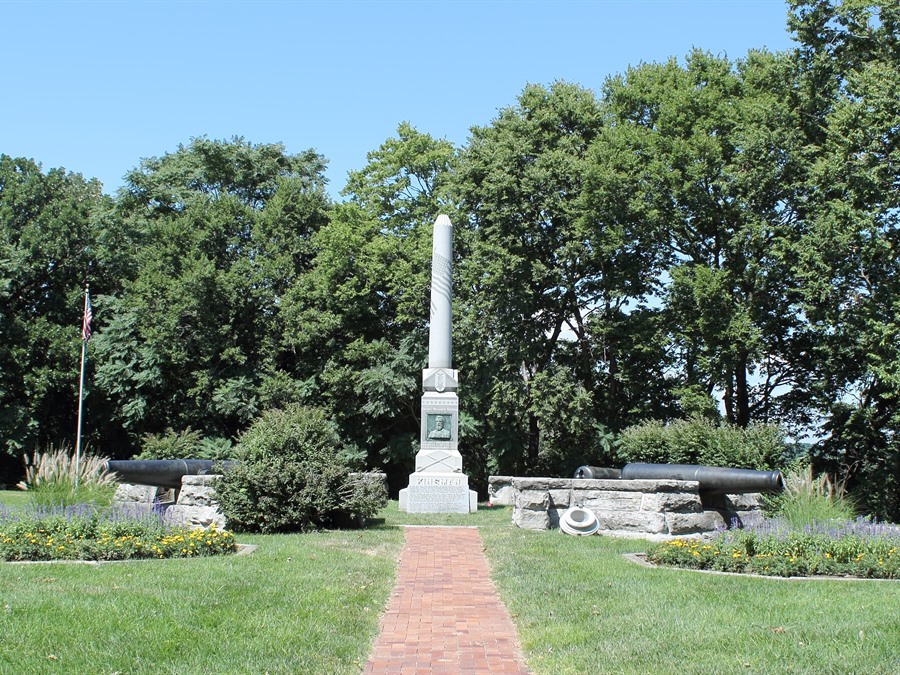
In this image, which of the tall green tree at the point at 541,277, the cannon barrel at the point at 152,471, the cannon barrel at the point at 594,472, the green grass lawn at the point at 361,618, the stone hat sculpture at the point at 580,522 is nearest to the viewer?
the green grass lawn at the point at 361,618

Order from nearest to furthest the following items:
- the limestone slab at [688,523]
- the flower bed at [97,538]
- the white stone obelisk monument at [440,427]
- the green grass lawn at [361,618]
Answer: the green grass lawn at [361,618] → the flower bed at [97,538] → the limestone slab at [688,523] → the white stone obelisk monument at [440,427]

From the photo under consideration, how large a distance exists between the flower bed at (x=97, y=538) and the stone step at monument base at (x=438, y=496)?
883 cm

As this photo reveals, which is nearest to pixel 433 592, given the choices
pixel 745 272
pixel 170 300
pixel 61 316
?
pixel 745 272

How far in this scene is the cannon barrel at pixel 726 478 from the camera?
13195 mm

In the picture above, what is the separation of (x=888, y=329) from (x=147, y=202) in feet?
95.9

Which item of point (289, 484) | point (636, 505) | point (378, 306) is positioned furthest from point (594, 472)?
point (378, 306)

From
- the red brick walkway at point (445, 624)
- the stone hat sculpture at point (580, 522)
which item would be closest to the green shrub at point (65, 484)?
the red brick walkway at point (445, 624)

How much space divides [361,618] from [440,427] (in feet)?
44.9

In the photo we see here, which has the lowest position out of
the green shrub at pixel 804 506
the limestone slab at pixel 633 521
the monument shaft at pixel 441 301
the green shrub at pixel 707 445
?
the limestone slab at pixel 633 521

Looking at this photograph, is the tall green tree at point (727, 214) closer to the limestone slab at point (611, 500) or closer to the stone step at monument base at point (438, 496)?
the stone step at monument base at point (438, 496)

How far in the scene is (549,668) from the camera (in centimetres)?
615

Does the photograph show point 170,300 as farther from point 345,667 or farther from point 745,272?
point 345,667

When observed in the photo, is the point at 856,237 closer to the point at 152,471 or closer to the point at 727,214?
the point at 727,214

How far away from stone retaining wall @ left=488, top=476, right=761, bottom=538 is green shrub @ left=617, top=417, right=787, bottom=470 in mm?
4544
